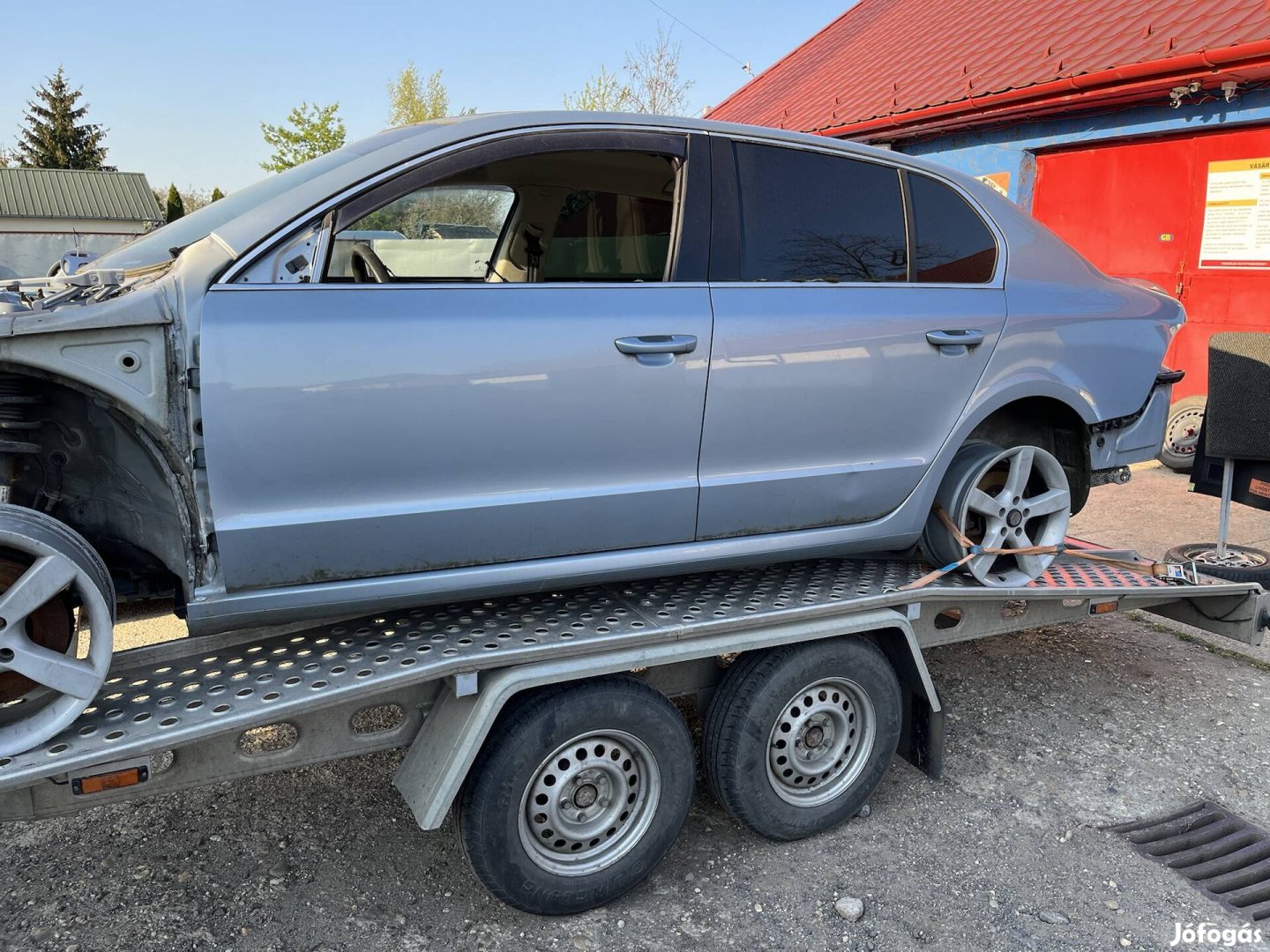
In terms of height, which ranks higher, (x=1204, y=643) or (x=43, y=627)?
(x=43, y=627)

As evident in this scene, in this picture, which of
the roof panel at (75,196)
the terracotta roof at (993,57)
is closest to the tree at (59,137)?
the roof panel at (75,196)

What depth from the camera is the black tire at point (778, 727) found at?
3.06 meters

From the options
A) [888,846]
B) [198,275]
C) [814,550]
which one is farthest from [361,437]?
[888,846]

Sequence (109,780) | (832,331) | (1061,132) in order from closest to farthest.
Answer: (109,780) < (832,331) < (1061,132)

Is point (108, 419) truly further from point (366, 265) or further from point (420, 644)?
point (420, 644)

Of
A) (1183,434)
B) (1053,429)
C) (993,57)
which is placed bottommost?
(1183,434)


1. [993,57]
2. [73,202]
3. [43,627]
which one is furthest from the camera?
[73,202]

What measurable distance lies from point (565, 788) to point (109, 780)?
1.18m

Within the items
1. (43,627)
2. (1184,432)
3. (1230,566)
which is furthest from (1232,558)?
(43,627)

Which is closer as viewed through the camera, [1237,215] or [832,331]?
[832,331]

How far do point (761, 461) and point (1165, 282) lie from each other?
727 cm

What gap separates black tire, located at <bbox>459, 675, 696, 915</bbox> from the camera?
2.67 metres

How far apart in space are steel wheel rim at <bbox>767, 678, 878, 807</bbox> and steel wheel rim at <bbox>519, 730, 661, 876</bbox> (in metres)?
0.47

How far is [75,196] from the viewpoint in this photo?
39.2m
